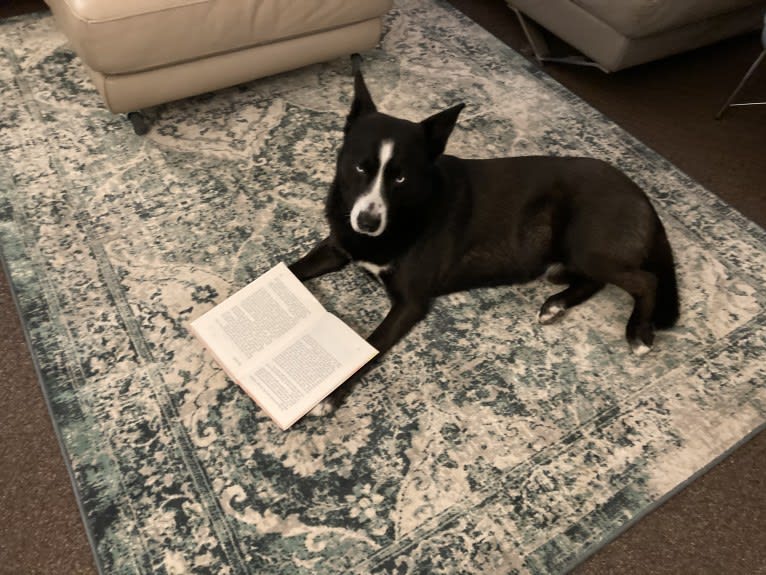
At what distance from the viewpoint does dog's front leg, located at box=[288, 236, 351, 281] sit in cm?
168

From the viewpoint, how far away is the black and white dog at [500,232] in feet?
4.92

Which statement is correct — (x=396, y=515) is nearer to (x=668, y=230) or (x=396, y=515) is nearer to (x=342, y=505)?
(x=342, y=505)

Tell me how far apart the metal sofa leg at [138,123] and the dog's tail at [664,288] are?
1.75 metres

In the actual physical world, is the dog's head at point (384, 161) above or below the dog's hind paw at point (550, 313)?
above

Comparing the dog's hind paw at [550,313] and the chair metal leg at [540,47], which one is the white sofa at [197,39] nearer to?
the chair metal leg at [540,47]

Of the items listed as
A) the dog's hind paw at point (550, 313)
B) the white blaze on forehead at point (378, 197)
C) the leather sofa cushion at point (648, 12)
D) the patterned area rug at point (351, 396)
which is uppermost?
the leather sofa cushion at point (648, 12)

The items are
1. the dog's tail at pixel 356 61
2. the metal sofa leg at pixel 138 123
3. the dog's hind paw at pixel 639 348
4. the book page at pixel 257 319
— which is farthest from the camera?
the dog's tail at pixel 356 61

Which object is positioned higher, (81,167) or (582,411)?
(582,411)

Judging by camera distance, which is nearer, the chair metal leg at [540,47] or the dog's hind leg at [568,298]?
the dog's hind leg at [568,298]

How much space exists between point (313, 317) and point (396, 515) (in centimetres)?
55

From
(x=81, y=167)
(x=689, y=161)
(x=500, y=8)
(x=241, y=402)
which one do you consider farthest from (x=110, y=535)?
(x=500, y=8)

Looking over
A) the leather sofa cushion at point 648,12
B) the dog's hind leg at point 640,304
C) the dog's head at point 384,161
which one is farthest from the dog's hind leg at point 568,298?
the leather sofa cushion at point 648,12

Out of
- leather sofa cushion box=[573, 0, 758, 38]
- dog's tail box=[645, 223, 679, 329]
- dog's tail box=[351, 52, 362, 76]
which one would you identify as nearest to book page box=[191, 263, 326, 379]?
dog's tail box=[645, 223, 679, 329]

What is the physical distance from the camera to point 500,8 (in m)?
2.95
